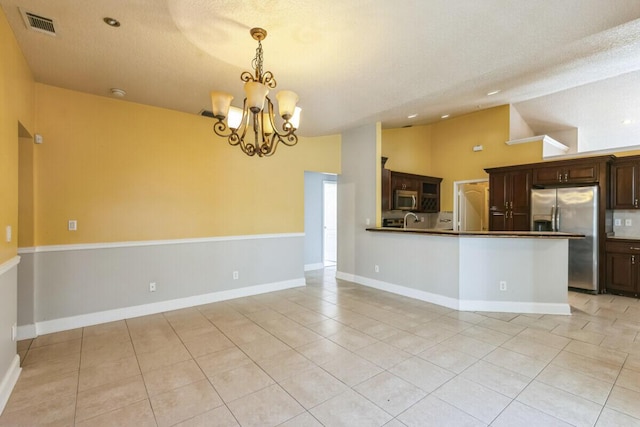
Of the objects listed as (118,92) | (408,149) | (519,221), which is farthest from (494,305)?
(118,92)

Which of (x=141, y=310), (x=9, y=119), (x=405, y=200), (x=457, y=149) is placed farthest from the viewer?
(x=457, y=149)

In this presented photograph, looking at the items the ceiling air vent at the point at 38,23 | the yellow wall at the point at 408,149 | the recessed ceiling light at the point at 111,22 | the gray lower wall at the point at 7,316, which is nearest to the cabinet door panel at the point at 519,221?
the yellow wall at the point at 408,149

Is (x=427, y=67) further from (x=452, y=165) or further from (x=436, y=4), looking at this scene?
(x=452, y=165)

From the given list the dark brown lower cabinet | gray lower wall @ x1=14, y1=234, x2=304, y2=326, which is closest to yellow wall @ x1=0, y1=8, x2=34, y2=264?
gray lower wall @ x1=14, y1=234, x2=304, y2=326

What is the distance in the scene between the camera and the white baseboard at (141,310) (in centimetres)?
324

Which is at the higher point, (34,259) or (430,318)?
(34,259)

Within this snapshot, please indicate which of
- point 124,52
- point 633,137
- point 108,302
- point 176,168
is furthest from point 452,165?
point 108,302

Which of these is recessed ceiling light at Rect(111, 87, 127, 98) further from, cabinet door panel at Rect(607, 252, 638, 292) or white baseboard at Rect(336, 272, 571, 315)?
cabinet door panel at Rect(607, 252, 638, 292)

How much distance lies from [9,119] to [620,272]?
297 inches

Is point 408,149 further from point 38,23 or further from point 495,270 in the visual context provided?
point 38,23

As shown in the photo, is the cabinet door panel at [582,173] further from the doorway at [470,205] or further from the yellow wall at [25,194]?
the yellow wall at [25,194]

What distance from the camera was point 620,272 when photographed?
15.3 ft

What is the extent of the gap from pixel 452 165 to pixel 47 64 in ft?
22.0

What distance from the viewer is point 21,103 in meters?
2.65
